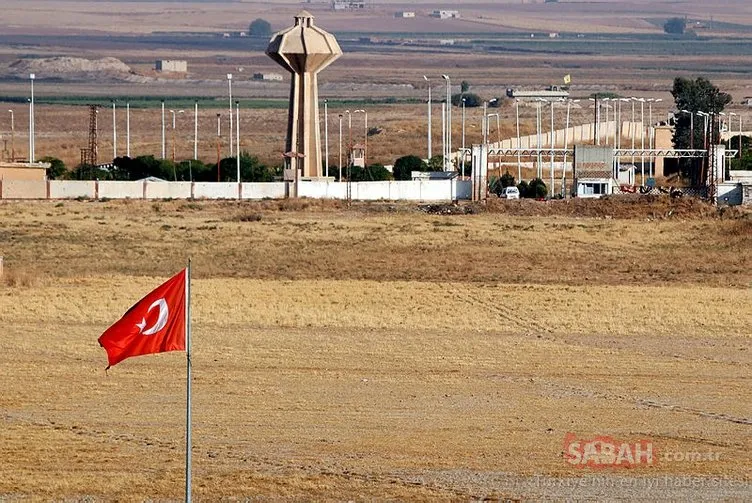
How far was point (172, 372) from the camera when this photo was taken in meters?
Result: 27.7

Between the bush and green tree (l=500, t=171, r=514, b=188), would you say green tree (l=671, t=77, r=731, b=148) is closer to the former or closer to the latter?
green tree (l=500, t=171, r=514, b=188)

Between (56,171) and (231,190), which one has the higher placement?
(56,171)

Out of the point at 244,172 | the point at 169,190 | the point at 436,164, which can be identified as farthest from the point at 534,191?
the point at 436,164

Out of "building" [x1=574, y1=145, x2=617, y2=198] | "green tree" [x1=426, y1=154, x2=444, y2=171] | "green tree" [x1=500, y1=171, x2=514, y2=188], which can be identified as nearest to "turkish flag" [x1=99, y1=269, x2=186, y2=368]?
"building" [x1=574, y1=145, x2=617, y2=198]

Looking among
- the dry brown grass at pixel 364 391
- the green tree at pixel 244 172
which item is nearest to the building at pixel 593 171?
the green tree at pixel 244 172

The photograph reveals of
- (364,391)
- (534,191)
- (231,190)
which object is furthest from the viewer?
(534,191)

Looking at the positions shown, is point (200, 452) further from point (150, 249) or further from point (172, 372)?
point (150, 249)

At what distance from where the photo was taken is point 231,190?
71.9 meters

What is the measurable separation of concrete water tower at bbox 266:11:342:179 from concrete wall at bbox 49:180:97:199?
8.55 m

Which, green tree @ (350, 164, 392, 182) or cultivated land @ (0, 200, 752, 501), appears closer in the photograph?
cultivated land @ (0, 200, 752, 501)

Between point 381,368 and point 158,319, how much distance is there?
1225cm

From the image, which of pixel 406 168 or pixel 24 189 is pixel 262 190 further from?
pixel 406 168

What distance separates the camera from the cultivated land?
2092 cm

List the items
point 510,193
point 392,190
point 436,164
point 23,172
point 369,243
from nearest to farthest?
point 369,243 < point 23,172 < point 510,193 < point 392,190 < point 436,164
